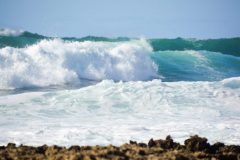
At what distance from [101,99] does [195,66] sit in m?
20.1

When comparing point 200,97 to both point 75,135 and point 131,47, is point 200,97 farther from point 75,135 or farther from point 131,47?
point 131,47

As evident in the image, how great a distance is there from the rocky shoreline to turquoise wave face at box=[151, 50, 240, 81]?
18669 millimetres

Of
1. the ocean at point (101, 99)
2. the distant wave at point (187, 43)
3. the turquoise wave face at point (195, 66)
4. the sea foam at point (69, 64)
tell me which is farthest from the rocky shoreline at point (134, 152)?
the distant wave at point (187, 43)

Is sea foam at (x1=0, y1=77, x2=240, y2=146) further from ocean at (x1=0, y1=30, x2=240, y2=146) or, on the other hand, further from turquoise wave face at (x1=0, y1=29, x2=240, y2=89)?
turquoise wave face at (x1=0, y1=29, x2=240, y2=89)

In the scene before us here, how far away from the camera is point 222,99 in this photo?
13.5 metres

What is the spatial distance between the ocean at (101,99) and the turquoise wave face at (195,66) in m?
0.30

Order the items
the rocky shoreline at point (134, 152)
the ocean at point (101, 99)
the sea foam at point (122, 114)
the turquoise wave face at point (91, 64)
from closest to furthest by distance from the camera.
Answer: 1. the rocky shoreline at point (134, 152)
2. the sea foam at point (122, 114)
3. the ocean at point (101, 99)
4. the turquoise wave face at point (91, 64)

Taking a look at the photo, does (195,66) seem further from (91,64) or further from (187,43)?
(187,43)

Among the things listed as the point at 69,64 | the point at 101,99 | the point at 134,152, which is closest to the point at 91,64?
the point at 69,64

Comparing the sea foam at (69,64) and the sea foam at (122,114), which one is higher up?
the sea foam at (69,64)

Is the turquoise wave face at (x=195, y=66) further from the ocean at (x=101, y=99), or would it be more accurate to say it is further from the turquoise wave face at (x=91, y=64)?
the ocean at (x=101, y=99)

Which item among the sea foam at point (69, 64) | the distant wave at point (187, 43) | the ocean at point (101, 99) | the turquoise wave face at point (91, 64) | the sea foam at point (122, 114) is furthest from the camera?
the distant wave at point (187, 43)

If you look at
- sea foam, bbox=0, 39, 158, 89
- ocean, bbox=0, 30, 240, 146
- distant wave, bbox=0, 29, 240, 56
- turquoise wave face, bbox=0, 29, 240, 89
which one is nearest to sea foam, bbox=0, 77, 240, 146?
ocean, bbox=0, 30, 240, 146

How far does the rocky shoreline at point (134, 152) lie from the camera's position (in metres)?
4.64
